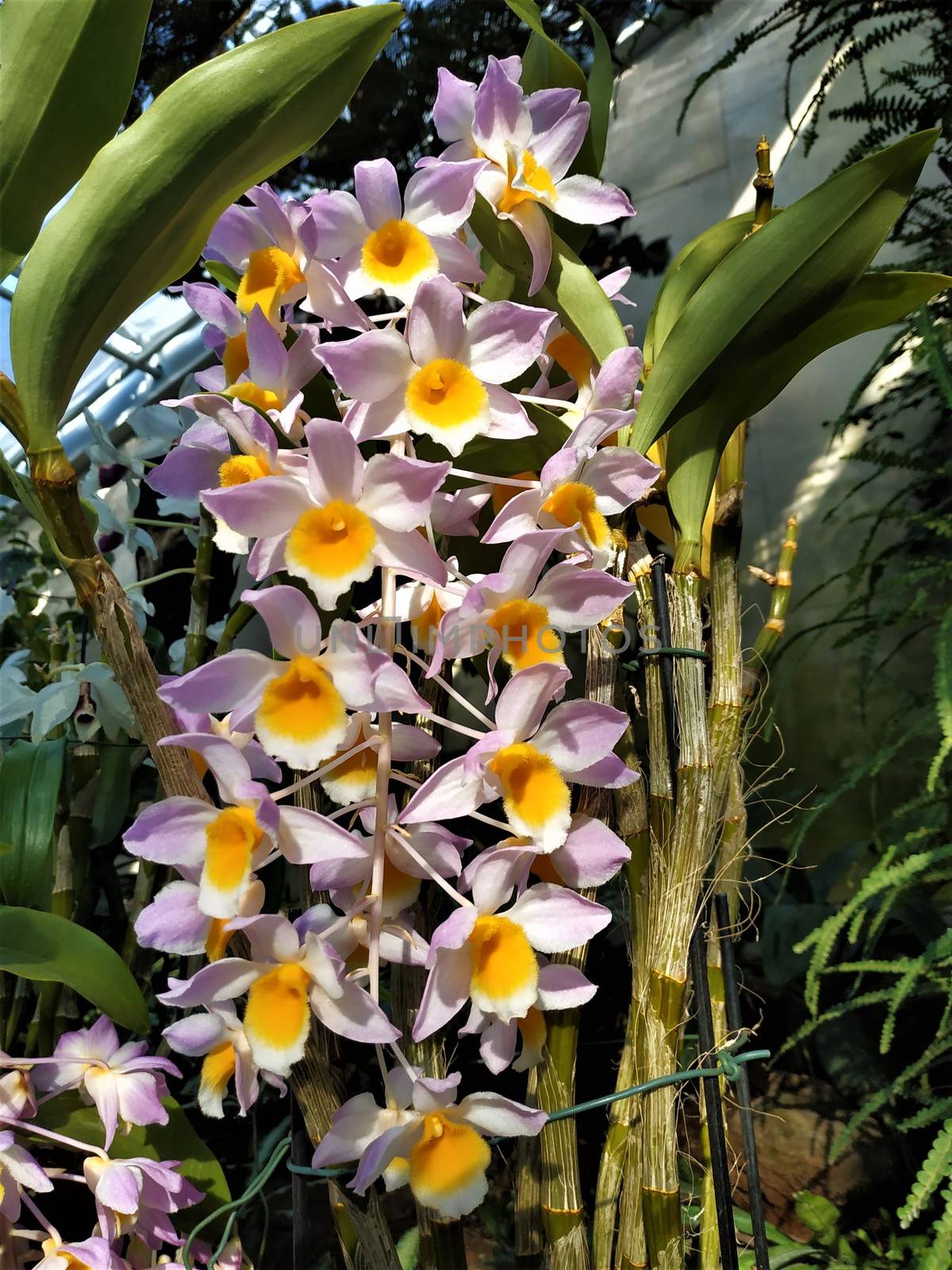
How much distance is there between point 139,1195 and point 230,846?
11.9 inches

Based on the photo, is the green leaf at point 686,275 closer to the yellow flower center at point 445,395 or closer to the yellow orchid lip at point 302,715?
the yellow flower center at point 445,395

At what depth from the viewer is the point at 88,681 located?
73 cm

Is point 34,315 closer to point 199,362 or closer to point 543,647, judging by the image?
point 543,647

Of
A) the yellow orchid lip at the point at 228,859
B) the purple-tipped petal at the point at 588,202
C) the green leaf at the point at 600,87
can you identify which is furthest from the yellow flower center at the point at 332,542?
the green leaf at the point at 600,87

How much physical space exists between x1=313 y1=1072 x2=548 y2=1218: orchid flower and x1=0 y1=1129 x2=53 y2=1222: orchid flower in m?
0.22

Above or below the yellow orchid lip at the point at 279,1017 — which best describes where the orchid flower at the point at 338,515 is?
above

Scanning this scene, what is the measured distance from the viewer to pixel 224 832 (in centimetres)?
34

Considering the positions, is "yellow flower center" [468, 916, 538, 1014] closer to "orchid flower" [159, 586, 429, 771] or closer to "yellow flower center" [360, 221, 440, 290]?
"orchid flower" [159, 586, 429, 771]

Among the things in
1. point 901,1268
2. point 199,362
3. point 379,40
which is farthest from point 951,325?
point 199,362

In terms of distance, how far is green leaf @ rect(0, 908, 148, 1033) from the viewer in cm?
47

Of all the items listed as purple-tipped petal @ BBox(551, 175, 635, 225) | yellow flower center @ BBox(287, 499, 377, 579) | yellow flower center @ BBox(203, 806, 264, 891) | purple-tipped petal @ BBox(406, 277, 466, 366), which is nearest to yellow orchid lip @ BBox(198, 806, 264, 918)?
yellow flower center @ BBox(203, 806, 264, 891)

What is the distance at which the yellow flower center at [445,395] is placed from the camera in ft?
1.19

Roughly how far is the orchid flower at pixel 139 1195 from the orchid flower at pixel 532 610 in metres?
0.35

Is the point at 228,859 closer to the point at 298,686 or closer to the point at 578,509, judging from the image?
the point at 298,686
